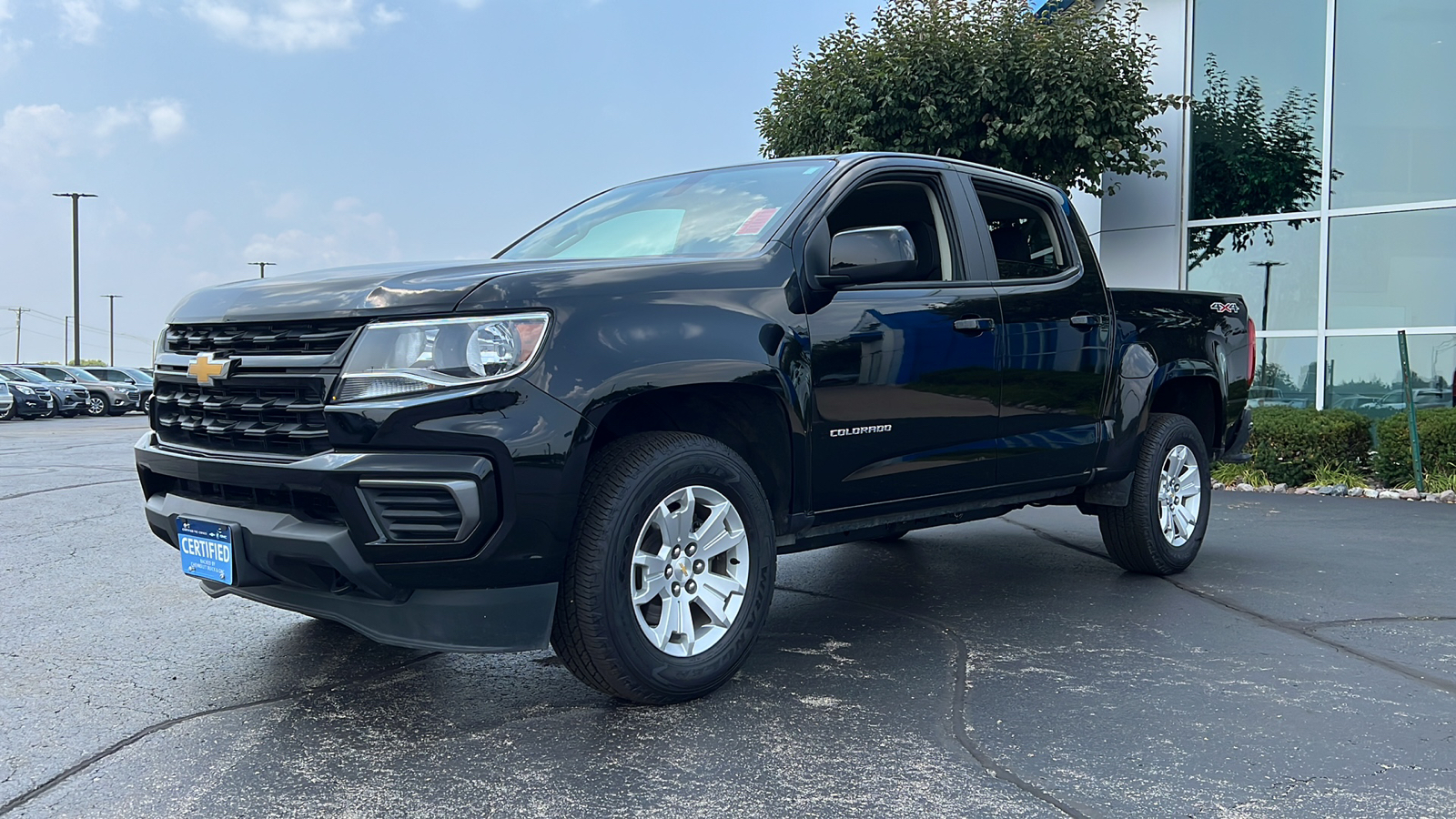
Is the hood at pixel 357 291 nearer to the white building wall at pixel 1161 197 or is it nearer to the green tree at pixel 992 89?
the green tree at pixel 992 89

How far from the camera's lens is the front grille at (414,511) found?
318 cm

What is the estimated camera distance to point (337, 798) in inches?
116

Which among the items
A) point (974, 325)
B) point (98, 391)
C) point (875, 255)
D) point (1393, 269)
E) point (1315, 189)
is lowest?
point (98, 391)

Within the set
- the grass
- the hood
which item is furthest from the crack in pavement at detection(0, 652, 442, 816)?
the grass

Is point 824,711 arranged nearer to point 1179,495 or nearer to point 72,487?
point 1179,495

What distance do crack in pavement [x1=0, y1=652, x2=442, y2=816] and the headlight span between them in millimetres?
1191

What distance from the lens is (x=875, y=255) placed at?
3982mm

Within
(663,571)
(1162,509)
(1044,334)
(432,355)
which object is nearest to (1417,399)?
(1162,509)

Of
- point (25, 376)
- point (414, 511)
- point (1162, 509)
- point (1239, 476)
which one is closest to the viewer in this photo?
point (414, 511)

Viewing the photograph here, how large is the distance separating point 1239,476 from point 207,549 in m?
9.73

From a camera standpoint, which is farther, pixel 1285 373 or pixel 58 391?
pixel 58 391

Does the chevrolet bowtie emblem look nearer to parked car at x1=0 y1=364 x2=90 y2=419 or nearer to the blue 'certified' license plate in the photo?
the blue 'certified' license plate

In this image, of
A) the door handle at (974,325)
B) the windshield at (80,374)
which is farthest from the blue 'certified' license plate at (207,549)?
the windshield at (80,374)

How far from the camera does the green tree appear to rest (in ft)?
41.0
